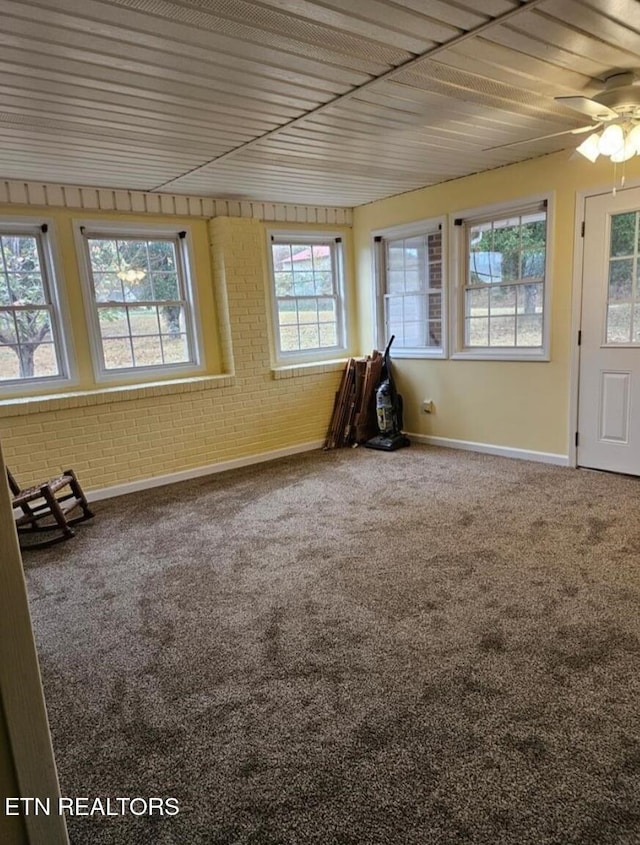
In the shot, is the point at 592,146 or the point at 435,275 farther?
the point at 435,275

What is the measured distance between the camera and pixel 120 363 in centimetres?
472

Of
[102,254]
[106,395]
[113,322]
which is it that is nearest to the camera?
[106,395]

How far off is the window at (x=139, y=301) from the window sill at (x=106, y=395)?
10.5 inches

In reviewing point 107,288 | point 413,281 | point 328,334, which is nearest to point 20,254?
point 107,288

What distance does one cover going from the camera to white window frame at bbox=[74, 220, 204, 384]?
4.41 meters

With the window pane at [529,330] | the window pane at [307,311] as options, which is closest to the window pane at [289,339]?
the window pane at [307,311]

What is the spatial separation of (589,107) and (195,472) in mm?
4012

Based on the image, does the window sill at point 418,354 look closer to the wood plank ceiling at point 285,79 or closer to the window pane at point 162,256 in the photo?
the wood plank ceiling at point 285,79

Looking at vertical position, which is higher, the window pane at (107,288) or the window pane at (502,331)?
the window pane at (107,288)

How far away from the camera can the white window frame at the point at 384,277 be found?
5074mm

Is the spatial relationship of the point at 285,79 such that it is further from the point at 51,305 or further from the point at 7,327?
the point at 7,327

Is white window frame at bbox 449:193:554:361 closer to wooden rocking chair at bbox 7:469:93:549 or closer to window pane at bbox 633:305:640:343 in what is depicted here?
window pane at bbox 633:305:640:343

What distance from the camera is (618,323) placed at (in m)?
3.99

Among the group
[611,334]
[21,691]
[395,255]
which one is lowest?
[21,691]
